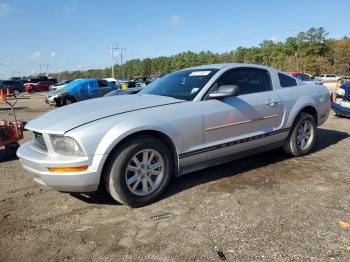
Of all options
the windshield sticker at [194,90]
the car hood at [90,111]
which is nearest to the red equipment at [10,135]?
the car hood at [90,111]

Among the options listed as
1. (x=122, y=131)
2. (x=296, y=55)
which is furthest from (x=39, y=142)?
(x=296, y=55)

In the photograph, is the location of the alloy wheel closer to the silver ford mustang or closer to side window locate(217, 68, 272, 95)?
the silver ford mustang

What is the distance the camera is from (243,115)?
4.71 metres

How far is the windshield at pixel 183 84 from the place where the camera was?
4.52 m

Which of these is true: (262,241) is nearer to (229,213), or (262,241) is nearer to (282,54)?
(229,213)

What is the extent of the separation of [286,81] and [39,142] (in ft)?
12.5

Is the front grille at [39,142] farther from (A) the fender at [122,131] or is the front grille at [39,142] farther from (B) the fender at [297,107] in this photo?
(B) the fender at [297,107]

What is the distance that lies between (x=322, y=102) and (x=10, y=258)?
5284 mm

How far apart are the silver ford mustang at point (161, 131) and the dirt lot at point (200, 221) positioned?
0.34 meters

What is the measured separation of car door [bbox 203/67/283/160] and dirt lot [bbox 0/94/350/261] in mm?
490

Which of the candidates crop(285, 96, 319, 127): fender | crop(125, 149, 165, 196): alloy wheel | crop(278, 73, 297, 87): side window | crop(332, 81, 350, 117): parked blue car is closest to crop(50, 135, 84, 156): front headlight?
crop(125, 149, 165, 196): alloy wheel

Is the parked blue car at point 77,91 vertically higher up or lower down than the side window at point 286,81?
lower down

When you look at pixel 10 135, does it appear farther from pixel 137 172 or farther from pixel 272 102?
pixel 272 102

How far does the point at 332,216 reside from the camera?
11.6ft
